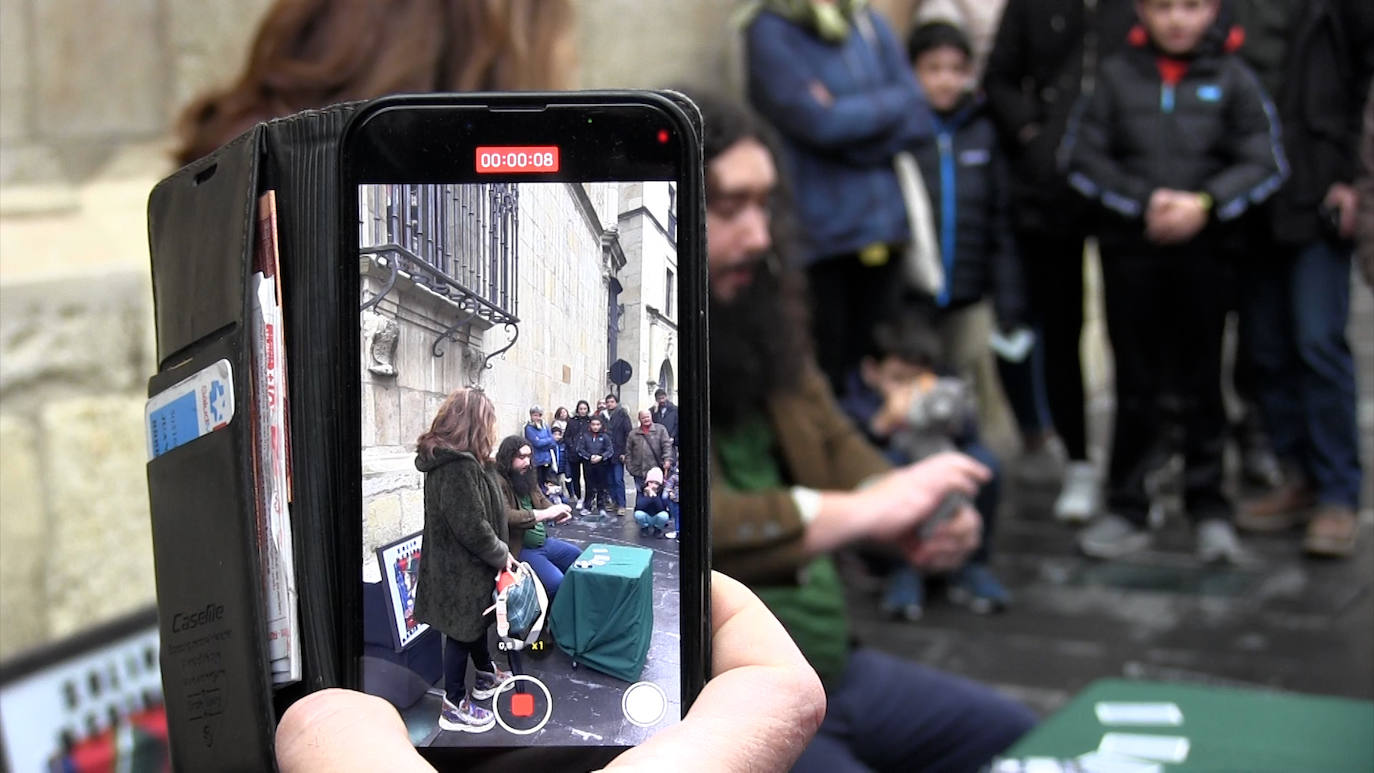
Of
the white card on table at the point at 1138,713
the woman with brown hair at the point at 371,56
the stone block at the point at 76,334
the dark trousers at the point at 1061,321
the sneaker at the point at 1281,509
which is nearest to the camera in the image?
the woman with brown hair at the point at 371,56

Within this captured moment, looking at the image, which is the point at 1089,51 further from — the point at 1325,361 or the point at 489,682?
the point at 489,682

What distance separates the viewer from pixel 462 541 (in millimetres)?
730

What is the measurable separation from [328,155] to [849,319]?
421cm

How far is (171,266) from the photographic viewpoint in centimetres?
85

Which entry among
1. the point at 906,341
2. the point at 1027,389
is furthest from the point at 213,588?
the point at 1027,389

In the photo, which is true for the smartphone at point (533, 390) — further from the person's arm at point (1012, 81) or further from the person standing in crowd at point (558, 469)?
the person's arm at point (1012, 81)

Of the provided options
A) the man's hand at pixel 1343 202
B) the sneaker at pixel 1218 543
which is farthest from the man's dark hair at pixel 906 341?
the man's hand at pixel 1343 202

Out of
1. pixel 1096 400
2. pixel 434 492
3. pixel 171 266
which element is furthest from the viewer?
pixel 1096 400

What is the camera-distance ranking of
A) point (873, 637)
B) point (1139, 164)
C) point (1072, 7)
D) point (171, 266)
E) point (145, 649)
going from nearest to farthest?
point (171, 266), point (145, 649), point (873, 637), point (1139, 164), point (1072, 7)

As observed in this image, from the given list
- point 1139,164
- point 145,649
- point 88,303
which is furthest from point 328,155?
point 1139,164

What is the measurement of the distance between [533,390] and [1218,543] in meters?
4.23

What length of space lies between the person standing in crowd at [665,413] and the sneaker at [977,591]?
11.9 feet

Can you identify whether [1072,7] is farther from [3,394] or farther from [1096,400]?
[3,394]

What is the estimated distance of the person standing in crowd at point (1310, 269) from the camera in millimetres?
4363
